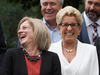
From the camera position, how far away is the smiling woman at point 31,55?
106 inches

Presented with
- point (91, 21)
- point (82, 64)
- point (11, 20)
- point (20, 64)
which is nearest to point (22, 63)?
point (20, 64)

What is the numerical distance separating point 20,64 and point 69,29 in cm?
105

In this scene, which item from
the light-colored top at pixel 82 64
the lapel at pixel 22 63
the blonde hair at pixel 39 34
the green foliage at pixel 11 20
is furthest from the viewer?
the green foliage at pixel 11 20

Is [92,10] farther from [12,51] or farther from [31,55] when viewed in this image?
[12,51]

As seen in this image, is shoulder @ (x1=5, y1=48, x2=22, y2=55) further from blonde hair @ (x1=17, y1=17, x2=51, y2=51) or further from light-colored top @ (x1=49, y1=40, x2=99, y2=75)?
light-colored top @ (x1=49, y1=40, x2=99, y2=75)

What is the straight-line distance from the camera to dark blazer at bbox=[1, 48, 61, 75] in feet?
8.79

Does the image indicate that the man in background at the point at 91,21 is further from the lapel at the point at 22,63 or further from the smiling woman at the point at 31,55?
the lapel at the point at 22,63

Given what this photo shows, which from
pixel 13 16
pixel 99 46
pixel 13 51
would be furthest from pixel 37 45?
pixel 13 16

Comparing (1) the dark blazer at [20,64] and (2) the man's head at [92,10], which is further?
(2) the man's head at [92,10]

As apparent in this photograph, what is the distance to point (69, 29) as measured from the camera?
3.38 m

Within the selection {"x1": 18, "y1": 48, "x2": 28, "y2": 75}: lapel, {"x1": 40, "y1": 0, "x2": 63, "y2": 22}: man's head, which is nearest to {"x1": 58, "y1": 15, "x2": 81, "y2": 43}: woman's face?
{"x1": 18, "y1": 48, "x2": 28, "y2": 75}: lapel

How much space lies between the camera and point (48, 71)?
2.74 m

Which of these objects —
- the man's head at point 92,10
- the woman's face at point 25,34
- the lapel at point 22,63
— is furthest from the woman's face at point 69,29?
the man's head at point 92,10

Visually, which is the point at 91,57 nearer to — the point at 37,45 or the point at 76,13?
the point at 76,13
